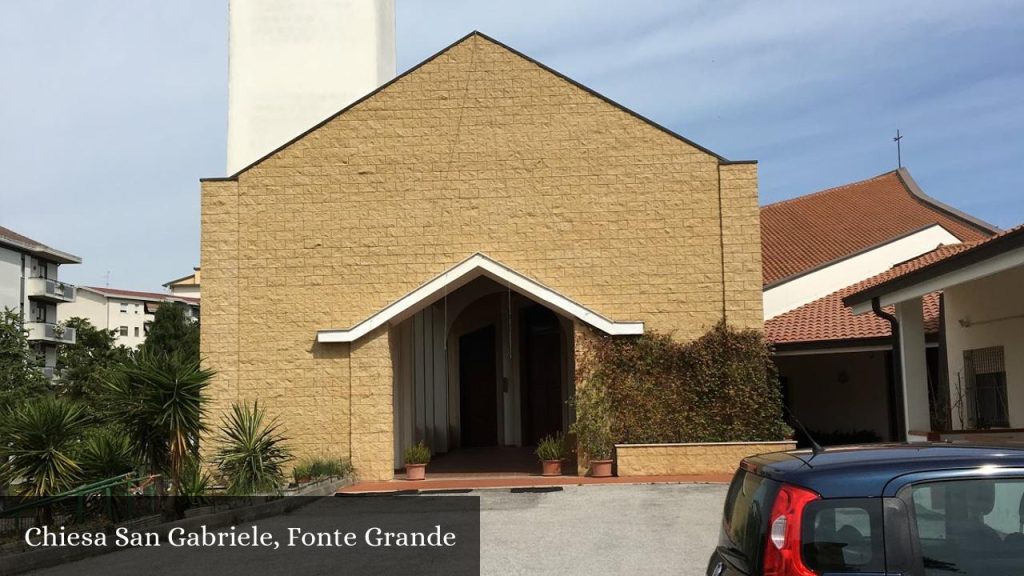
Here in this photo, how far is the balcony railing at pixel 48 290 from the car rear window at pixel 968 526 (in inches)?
3026

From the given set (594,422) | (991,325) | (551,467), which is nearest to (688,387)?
(594,422)

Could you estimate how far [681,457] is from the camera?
719 inches

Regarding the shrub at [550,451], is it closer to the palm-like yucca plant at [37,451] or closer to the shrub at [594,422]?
the shrub at [594,422]

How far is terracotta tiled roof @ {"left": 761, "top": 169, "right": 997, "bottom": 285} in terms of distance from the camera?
26484 millimetres

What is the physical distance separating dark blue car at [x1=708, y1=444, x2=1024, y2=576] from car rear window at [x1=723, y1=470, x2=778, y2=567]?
0.05 feet

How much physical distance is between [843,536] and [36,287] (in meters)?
77.3

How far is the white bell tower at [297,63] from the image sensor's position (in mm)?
33875

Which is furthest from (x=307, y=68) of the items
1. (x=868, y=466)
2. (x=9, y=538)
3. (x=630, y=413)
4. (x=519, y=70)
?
(x=868, y=466)

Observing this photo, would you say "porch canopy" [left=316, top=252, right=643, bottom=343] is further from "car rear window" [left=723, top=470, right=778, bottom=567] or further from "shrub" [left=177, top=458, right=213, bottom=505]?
"car rear window" [left=723, top=470, right=778, bottom=567]

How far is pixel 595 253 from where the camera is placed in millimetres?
19344

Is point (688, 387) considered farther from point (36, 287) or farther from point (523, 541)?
point (36, 287)

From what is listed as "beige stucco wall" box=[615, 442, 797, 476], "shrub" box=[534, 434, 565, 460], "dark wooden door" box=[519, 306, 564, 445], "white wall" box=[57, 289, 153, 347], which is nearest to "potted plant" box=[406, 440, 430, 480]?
"shrub" box=[534, 434, 565, 460]

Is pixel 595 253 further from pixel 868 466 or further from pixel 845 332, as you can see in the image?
pixel 868 466

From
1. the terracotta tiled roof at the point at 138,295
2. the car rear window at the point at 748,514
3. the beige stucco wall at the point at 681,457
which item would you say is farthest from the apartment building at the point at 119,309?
the car rear window at the point at 748,514
